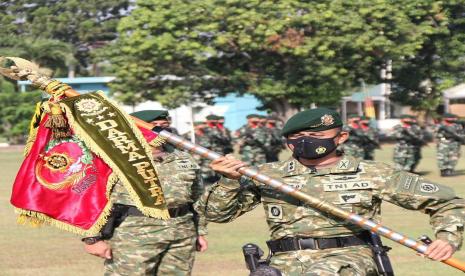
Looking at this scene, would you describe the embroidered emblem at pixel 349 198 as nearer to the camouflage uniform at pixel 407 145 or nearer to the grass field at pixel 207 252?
the grass field at pixel 207 252

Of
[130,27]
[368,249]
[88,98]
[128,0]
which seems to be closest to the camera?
[368,249]

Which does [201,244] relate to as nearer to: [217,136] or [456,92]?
[217,136]

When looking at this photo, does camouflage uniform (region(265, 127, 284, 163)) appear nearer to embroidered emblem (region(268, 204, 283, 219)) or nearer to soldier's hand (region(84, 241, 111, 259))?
soldier's hand (region(84, 241, 111, 259))

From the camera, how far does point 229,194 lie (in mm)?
6141

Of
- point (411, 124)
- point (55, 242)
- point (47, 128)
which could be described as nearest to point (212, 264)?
point (55, 242)

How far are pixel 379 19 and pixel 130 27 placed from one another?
32.7 feet

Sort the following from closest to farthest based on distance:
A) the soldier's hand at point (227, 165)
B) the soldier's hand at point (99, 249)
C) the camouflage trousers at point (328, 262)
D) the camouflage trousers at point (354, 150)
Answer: the camouflage trousers at point (328, 262) < the soldier's hand at point (227, 165) < the soldier's hand at point (99, 249) < the camouflage trousers at point (354, 150)

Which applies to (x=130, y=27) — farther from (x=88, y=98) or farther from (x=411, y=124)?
(x=88, y=98)

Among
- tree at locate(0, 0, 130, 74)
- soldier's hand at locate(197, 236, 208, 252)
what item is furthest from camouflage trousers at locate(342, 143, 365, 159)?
tree at locate(0, 0, 130, 74)

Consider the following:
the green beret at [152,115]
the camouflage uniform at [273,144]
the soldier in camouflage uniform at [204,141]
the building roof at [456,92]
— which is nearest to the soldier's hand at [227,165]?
the green beret at [152,115]

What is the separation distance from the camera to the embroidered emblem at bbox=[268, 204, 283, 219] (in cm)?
612

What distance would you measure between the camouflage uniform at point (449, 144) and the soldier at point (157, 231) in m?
18.2

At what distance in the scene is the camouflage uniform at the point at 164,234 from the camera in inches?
310

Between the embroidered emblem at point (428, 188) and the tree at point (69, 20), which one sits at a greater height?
the embroidered emblem at point (428, 188)
